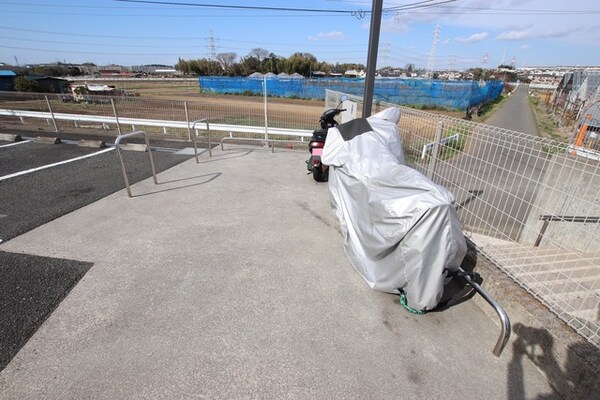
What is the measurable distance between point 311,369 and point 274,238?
1.73 metres

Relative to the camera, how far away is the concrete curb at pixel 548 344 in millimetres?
1680

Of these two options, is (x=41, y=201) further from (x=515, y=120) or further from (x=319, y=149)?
(x=515, y=120)

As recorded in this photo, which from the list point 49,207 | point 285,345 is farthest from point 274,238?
point 49,207

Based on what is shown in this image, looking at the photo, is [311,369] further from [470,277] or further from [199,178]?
[199,178]

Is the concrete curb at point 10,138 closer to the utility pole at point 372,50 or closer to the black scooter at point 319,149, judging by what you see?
the black scooter at point 319,149

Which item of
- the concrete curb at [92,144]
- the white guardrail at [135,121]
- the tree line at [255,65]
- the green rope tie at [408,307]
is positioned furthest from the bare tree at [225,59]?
the green rope tie at [408,307]

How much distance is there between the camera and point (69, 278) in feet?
8.66

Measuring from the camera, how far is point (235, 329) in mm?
2174

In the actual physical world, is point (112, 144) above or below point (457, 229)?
below

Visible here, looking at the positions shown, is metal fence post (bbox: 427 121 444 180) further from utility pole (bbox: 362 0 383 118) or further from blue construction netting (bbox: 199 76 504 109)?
blue construction netting (bbox: 199 76 504 109)

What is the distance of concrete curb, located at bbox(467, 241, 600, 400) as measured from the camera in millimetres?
1680

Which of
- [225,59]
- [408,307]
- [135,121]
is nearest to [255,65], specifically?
[225,59]

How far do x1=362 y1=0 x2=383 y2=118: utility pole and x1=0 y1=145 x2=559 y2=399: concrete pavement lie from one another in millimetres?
2464

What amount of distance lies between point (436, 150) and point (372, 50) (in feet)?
6.62
